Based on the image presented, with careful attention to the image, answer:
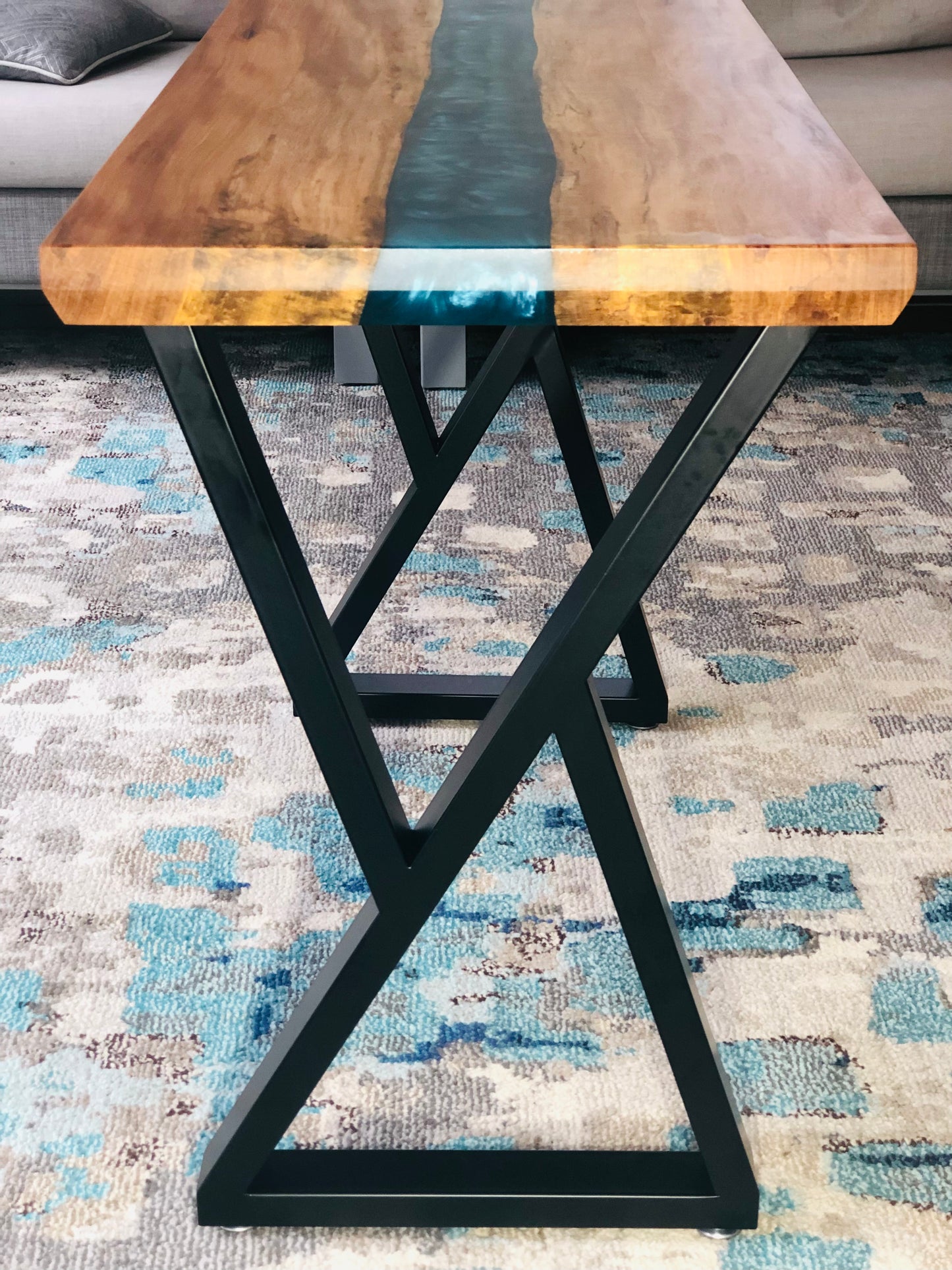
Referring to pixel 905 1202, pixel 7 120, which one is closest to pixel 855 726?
pixel 905 1202

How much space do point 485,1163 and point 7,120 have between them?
1877 millimetres

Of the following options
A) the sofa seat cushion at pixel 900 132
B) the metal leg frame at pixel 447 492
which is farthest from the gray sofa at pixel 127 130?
the metal leg frame at pixel 447 492

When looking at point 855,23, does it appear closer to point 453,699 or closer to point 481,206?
point 453,699

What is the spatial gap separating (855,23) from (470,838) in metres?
2.24

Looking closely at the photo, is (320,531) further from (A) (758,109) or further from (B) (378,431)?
(A) (758,109)

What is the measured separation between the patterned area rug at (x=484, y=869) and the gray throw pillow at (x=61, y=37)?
709 millimetres

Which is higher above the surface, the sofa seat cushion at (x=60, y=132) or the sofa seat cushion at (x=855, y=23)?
the sofa seat cushion at (x=60, y=132)

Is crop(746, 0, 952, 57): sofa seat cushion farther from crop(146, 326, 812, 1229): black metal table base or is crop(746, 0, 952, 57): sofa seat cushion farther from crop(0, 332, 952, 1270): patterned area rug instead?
crop(146, 326, 812, 1229): black metal table base

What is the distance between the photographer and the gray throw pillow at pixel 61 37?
2.14 metres

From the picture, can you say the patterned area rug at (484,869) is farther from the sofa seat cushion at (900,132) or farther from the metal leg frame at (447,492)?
the sofa seat cushion at (900,132)

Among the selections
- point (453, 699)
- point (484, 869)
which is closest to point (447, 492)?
point (453, 699)

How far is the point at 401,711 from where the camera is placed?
4.37ft

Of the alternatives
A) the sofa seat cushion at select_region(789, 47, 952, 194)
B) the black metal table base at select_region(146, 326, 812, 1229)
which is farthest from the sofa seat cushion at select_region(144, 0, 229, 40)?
the black metal table base at select_region(146, 326, 812, 1229)

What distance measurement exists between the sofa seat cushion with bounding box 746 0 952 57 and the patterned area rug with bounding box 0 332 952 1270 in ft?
3.25
